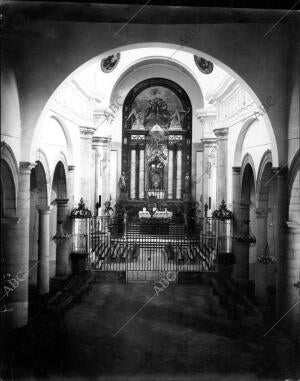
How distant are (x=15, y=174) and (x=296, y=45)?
624cm

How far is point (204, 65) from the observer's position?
2127cm

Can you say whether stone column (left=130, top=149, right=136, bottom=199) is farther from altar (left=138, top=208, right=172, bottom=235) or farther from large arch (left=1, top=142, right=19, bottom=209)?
large arch (left=1, top=142, right=19, bottom=209)

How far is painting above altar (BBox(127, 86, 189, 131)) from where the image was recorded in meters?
24.7

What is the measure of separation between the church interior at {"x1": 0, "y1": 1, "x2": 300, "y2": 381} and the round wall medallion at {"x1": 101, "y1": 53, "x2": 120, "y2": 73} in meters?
4.53

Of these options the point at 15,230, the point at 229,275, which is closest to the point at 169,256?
the point at 229,275

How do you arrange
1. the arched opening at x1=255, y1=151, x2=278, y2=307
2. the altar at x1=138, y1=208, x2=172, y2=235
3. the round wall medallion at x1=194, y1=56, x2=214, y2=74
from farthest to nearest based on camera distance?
the altar at x1=138, y1=208, x2=172, y2=235 → the round wall medallion at x1=194, y1=56, x2=214, y2=74 → the arched opening at x1=255, y1=151, x2=278, y2=307

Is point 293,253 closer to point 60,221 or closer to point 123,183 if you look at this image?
point 60,221

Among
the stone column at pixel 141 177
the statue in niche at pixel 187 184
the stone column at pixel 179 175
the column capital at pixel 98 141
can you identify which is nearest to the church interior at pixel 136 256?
the column capital at pixel 98 141

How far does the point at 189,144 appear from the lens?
971 inches

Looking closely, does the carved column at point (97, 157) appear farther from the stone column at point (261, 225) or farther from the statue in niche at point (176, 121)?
the stone column at point (261, 225)

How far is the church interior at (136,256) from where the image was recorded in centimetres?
784

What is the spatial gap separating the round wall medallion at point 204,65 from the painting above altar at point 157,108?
3.37m

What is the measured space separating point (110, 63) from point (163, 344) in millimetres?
16334

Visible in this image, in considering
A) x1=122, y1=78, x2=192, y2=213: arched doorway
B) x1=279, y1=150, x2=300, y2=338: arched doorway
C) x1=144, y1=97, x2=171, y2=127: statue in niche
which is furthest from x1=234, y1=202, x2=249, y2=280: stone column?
x1=144, y1=97, x2=171, y2=127: statue in niche
